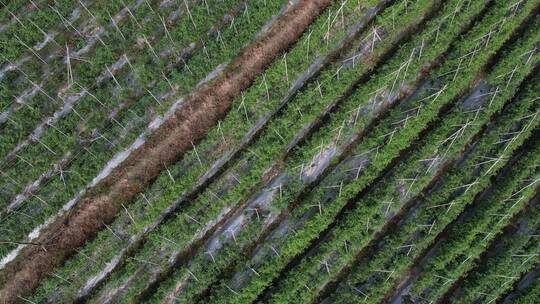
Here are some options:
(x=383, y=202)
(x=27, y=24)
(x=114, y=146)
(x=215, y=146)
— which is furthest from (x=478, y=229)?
(x=27, y=24)

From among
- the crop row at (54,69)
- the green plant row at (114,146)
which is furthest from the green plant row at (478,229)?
the crop row at (54,69)

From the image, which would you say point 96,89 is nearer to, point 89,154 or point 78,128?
point 78,128

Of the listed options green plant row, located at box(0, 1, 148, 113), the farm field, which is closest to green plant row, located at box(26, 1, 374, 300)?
the farm field

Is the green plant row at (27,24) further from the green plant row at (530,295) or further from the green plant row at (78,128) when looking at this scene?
the green plant row at (530,295)

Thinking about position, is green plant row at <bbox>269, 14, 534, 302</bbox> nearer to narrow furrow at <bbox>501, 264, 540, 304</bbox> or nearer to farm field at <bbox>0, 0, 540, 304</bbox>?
farm field at <bbox>0, 0, 540, 304</bbox>

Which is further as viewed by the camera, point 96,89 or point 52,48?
point 52,48

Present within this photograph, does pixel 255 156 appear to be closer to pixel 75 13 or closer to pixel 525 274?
pixel 75 13
